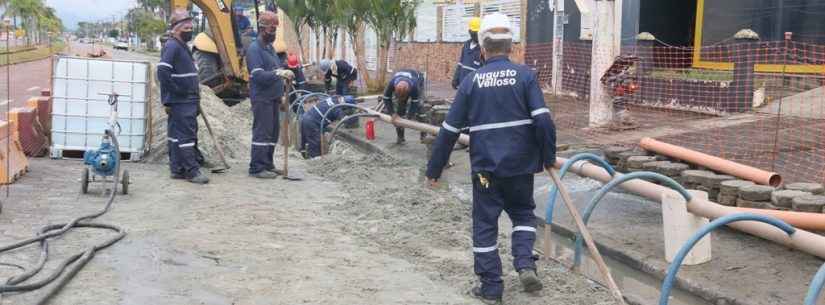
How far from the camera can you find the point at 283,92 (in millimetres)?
10086

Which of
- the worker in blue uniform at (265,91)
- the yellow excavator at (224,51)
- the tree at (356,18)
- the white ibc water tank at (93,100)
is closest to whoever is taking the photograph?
the worker in blue uniform at (265,91)

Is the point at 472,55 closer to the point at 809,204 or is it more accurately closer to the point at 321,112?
the point at 321,112

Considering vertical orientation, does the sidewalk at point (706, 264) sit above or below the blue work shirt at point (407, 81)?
below

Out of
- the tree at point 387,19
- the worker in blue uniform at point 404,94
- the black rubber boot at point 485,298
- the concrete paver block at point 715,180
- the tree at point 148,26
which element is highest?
the tree at point 148,26

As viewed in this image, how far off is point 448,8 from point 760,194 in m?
22.6

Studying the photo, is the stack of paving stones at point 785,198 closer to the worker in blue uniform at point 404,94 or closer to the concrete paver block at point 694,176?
the concrete paver block at point 694,176

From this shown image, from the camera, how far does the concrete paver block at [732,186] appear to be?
280 inches

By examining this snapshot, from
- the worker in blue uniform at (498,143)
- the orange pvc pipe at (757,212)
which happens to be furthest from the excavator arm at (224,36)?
the worker in blue uniform at (498,143)

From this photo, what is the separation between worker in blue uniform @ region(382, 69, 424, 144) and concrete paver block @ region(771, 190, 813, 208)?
5861 millimetres

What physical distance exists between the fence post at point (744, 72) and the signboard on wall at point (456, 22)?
13.8 m

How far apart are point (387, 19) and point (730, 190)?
16.8m

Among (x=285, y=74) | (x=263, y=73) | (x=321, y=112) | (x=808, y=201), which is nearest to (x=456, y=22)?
(x=321, y=112)

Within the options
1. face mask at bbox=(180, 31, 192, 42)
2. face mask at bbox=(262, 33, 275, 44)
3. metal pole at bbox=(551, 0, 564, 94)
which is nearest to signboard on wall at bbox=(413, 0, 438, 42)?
metal pole at bbox=(551, 0, 564, 94)

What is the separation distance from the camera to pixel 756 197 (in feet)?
22.6
